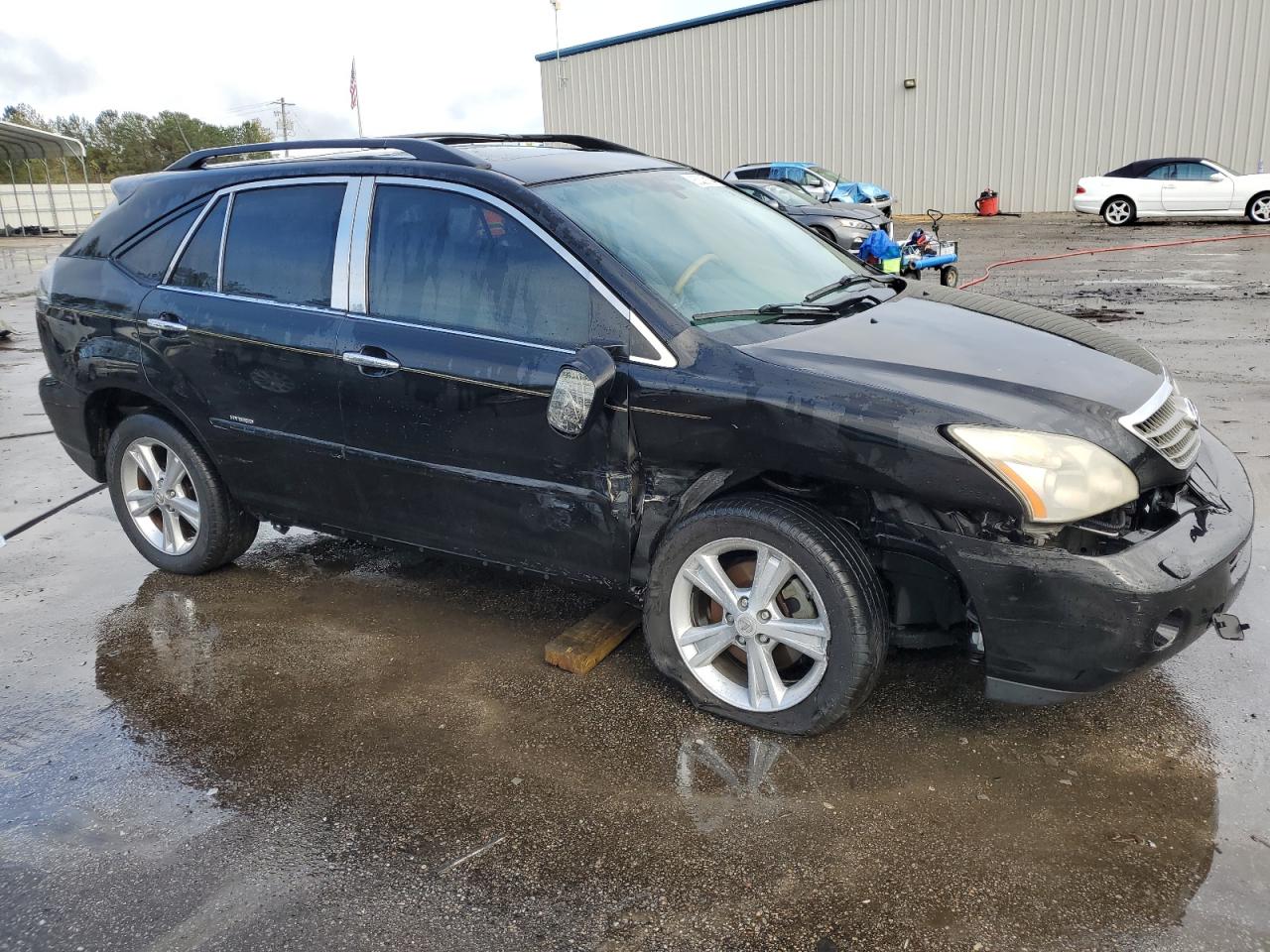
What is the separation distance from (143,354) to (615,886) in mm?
3187

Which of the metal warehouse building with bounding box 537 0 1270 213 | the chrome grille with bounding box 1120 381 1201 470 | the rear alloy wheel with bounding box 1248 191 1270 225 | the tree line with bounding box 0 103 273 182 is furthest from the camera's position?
the tree line with bounding box 0 103 273 182

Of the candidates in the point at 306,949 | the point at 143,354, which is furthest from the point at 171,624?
the point at 306,949

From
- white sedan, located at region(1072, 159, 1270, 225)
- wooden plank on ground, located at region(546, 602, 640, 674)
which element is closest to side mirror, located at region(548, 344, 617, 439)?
wooden plank on ground, located at region(546, 602, 640, 674)

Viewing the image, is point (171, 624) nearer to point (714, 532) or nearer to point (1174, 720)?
point (714, 532)

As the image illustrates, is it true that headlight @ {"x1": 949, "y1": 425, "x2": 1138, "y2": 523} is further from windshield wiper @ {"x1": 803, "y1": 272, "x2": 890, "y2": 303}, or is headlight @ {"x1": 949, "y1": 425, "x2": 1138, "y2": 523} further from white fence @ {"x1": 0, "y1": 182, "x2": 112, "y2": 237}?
white fence @ {"x1": 0, "y1": 182, "x2": 112, "y2": 237}

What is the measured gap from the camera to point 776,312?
3.59m

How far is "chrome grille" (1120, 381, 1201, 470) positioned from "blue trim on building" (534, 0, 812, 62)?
107ft

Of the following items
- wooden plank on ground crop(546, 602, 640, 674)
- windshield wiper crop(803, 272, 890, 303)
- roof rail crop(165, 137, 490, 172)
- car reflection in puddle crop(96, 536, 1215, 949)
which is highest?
roof rail crop(165, 137, 490, 172)

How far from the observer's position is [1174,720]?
10.9 ft

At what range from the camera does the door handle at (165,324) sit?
4.34 m

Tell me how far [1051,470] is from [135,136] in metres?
82.5

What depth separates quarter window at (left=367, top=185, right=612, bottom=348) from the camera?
3477mm

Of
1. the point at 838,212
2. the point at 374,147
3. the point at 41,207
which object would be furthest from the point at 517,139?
the point at 41,207

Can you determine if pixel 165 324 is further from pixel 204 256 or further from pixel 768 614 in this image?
pixel 768 614
